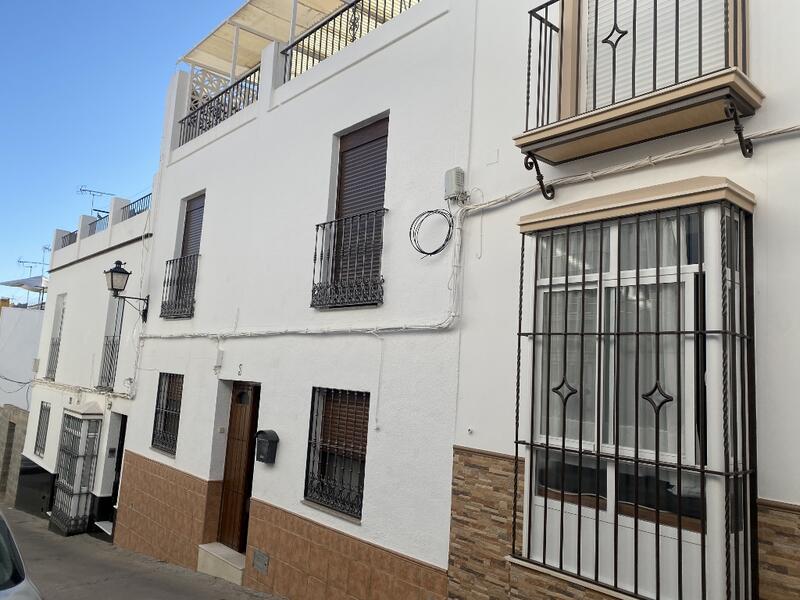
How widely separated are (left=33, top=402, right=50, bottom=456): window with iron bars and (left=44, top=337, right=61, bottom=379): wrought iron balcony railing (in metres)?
0.68

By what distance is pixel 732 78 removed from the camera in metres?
3.28

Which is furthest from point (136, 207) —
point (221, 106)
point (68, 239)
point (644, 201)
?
point (644, 201)

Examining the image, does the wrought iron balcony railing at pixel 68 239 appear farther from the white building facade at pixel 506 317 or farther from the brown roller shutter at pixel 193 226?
the white building facade at pixel 506 317

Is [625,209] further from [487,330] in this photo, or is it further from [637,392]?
[487,330]

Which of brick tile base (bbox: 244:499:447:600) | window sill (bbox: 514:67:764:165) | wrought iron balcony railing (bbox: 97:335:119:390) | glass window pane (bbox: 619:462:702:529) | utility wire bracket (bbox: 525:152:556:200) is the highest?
window sill (bbox: 514:67:764:165)

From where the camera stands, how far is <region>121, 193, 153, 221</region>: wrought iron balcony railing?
11789 mm

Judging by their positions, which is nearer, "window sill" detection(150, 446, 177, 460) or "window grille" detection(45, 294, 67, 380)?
"window sill" detection(150, 446, 177, 460)

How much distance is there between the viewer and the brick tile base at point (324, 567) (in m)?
5.01

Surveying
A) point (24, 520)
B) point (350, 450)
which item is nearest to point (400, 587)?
point (350, 450)

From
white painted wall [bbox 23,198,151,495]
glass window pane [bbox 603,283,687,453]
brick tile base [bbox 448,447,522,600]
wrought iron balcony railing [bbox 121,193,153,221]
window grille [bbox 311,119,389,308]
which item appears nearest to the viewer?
glass window pane [bbox 603,283,687,453]

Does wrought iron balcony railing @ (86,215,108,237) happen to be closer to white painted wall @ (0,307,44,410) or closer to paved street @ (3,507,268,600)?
paved street @ (3,507,268,600)

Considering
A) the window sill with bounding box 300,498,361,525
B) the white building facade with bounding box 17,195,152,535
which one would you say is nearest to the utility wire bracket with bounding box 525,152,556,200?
the window sill with bounding box 300,498,361,525

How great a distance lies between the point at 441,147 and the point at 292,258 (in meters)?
2.46

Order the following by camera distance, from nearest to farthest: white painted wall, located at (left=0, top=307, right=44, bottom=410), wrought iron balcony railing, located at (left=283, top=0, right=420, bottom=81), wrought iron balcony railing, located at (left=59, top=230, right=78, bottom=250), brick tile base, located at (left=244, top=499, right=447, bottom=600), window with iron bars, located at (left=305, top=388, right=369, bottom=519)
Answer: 1. brick tile base, located at (left=244, top=499, right=447, bottom=600)
2. window with iron bars, located at (left=305, top=388, right=369, bottom=519)
3. wrought iron balcony railing, located at (left=283, top=0, right=420, bottom=81)
4. wrought iron balcony railing, located at (left=59, top=230, right=78, bottom=250)
5. white painted wall, located at (left=0, top=307, right=44, bottom=410)
